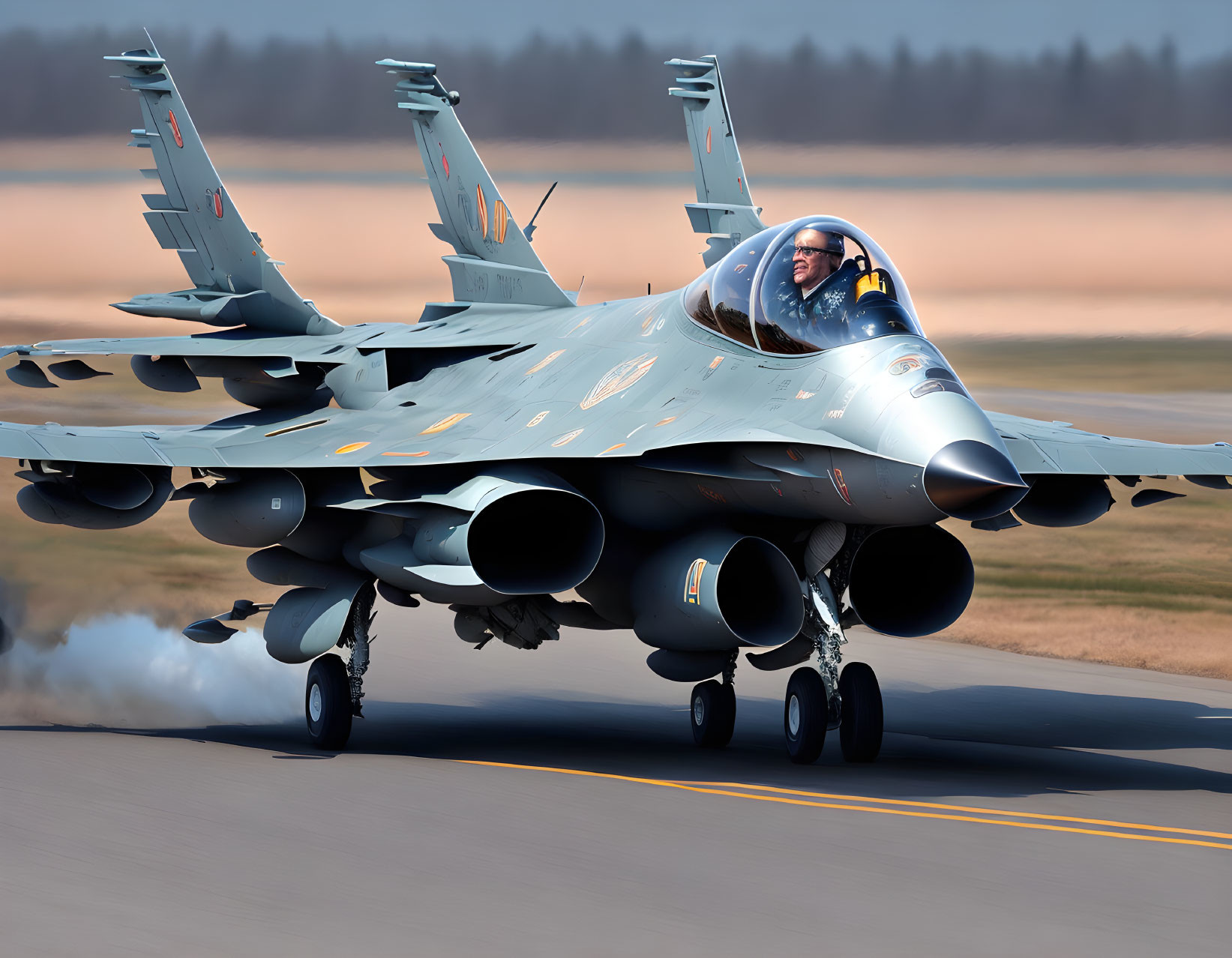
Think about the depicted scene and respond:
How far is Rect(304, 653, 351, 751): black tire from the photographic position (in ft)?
43.2

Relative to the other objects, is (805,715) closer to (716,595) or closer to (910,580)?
(716,595)

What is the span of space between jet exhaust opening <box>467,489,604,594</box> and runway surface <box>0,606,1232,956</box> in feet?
4.52

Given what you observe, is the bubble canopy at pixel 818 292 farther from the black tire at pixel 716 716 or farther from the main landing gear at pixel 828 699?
the black tire at pixel 716 716

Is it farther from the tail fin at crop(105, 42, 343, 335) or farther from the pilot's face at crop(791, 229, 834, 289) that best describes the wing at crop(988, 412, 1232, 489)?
the tail fin at crop(105, 42, 343, 335)

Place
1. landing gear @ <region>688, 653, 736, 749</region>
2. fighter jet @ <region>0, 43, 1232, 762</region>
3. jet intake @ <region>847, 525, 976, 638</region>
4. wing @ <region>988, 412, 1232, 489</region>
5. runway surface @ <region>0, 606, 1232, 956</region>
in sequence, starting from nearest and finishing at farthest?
runway surface @ <region>0, 606, 1232, 956</region> → fighter jet @ <region>0, 43, 1232, 762</region> → jet intake @ <region>847, 525, 976, 638</region> → wing @ <region>988, 412, 1232, 489</region> → landing gear @ <region>688, 653, 736, 749</region>

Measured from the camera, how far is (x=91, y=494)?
45.5 feet

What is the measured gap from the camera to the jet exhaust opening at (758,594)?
11.2 meters

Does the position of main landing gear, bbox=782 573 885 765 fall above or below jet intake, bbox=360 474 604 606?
below

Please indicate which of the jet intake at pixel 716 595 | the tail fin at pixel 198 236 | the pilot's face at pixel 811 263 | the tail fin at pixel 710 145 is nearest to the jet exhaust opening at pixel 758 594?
the jet intake at pixel 716 595

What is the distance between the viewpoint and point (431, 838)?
912 centimetres

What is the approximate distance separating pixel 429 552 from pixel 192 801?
249cm

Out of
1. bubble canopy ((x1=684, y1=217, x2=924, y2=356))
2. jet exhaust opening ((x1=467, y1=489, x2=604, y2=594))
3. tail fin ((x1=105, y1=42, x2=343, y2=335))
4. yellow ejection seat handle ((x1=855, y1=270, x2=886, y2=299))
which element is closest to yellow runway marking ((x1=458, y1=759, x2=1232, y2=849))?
jet exhaust opening ((x1=467, y1=489, x2=604, y2=594))

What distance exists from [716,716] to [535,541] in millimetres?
2259

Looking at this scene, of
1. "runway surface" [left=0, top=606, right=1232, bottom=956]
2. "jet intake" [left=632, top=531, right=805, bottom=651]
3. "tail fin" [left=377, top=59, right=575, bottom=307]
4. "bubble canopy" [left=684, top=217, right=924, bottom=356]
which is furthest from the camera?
"tail fin" [left=377, top=59, right=575, bottom=307]
